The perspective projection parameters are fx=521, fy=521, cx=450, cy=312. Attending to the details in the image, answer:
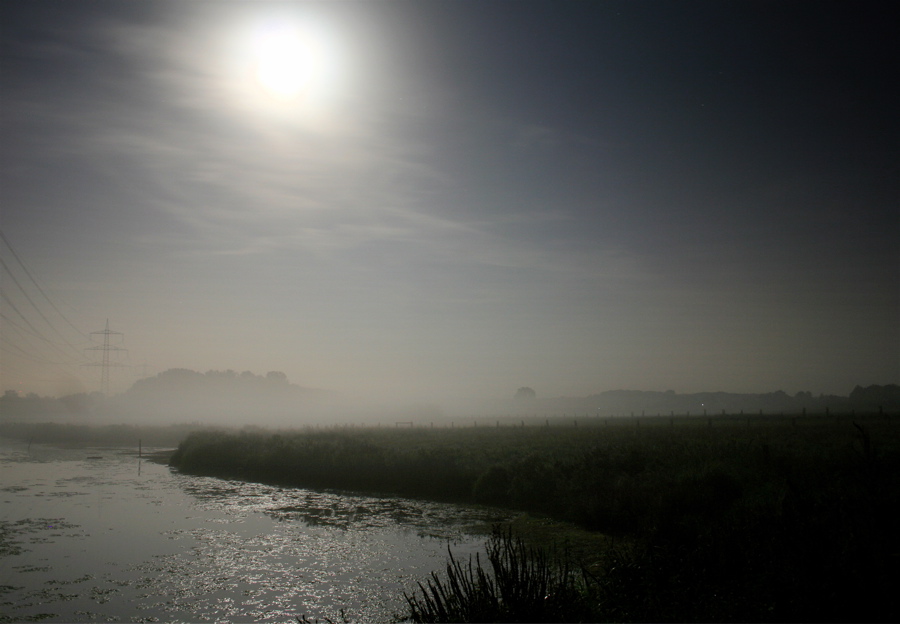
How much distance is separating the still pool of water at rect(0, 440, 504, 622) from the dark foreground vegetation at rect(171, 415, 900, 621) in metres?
2.22

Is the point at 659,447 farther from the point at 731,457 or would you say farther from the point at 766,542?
the point at 766,542

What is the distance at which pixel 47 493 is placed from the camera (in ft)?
91.0

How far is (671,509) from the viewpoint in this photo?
18625mm

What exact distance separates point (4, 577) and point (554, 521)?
1771 cm

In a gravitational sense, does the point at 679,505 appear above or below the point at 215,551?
above

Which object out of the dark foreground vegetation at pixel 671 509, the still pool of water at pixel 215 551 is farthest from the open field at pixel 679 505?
the still pool of water at pixel 215 551

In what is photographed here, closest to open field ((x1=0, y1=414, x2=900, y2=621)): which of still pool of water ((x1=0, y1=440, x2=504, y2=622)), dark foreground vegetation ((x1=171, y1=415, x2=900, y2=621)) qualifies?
dark foreground vegetation ((x1=171, y1=415, x2=900, y2=621))

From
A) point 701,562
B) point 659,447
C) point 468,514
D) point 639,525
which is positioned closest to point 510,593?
point 701,562

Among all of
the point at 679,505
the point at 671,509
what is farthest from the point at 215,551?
the point at 679,505

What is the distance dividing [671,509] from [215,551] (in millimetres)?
15653

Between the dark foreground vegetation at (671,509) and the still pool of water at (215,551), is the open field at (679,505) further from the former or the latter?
the still pool of water at (215,551)

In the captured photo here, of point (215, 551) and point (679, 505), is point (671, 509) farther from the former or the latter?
point (215, 551)

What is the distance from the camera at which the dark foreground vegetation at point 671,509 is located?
18.8 feet

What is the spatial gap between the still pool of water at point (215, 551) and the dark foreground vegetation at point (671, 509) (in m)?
2.22
